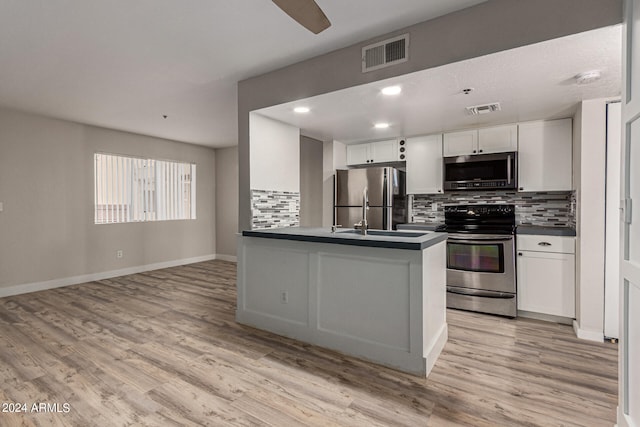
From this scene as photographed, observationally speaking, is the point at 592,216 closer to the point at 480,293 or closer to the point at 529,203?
the point at 529,203

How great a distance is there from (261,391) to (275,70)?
8.55 ft

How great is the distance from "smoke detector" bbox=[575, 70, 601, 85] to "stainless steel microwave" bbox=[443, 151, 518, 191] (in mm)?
1309

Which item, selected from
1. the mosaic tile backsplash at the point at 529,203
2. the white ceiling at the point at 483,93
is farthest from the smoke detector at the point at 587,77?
the mosaic tile backsplash at the point at 529,203

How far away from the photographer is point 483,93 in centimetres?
273

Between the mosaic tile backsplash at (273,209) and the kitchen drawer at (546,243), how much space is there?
8.09 ft

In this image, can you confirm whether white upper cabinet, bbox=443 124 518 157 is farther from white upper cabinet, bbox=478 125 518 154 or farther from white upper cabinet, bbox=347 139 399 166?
white upper cabinet, bbox=347 139 399 166

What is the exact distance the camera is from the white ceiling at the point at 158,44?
81.0 inches

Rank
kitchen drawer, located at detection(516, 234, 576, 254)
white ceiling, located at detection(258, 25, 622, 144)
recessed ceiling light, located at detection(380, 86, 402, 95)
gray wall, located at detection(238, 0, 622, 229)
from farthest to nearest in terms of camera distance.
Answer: kitchen drawer, located at detection(516, 234, 576, 254), recessed ceiling light, located at detection(380, 86, 402, 95), white ceiling, located at detection(258, 25, 622, 144), gray wall, located at detection(238, 0, 622, 229)

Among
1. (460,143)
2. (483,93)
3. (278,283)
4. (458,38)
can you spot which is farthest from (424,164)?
(278,283)

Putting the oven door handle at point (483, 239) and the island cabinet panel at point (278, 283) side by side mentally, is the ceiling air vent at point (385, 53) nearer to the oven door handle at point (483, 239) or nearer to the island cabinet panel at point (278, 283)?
the island cabinet panel at point (278, 283)

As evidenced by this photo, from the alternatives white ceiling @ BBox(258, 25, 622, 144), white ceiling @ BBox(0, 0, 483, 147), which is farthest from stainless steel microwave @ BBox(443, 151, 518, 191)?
white ceiling @ BBox(0, 0, 483, 147)

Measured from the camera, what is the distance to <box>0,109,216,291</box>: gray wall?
4277 millimetres

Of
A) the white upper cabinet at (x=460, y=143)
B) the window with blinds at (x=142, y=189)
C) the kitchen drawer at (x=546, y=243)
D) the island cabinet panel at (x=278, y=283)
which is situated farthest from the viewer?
the window with blinds at (x=142, y=189)

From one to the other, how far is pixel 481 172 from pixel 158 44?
3.58m
